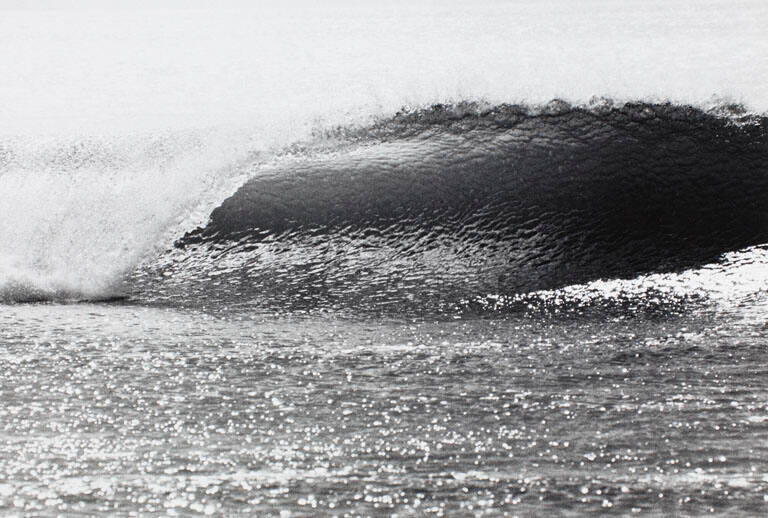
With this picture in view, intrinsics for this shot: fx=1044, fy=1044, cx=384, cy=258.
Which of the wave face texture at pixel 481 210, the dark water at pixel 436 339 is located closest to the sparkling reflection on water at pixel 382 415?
the dark water at pixel 436 339

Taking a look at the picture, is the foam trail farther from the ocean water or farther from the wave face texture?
the wave face texture

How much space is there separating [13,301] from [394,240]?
2.43 meters

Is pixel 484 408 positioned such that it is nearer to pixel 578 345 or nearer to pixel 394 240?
pixel 578 345

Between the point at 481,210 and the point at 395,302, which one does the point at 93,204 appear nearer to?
the point at 395,302

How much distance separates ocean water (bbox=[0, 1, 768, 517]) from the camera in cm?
383

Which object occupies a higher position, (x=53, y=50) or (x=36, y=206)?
(x=53, y=50)

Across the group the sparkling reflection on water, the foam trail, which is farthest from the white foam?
the sparkling reflection on water

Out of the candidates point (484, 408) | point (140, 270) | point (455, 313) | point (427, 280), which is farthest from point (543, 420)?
point (140, 270)

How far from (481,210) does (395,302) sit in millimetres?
1142

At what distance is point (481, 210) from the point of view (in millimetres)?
7047

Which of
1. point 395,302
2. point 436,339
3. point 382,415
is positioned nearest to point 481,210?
point 395,302

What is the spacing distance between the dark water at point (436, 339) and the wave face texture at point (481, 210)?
2 centimetres

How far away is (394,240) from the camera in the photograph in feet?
22.8

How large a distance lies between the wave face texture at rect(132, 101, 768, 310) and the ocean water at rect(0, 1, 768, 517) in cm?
2
